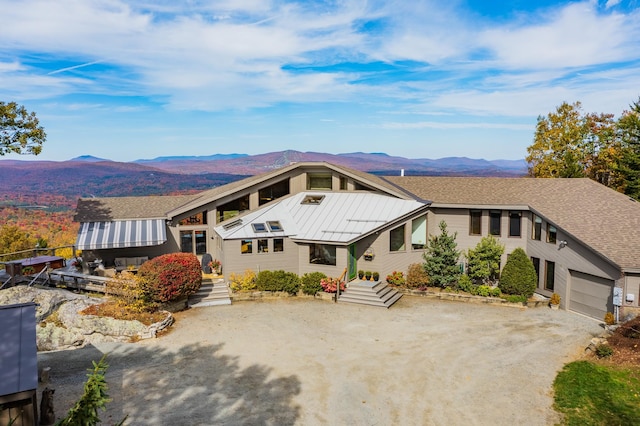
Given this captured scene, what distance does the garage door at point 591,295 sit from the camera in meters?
21.2

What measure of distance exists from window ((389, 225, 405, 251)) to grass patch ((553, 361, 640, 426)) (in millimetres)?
12454

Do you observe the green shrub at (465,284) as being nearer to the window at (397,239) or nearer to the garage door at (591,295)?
the window at (397,239)

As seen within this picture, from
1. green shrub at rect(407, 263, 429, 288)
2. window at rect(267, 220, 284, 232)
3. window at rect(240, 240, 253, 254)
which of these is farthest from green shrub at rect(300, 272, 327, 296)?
green shrub at rect(407, 263, 429, 288)

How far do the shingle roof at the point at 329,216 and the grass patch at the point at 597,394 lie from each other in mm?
13181

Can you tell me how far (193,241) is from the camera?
2880cm

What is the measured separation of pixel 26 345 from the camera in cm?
1038

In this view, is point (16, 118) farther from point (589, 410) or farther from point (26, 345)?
point (589, 410)

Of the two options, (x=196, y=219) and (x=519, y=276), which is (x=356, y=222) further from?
(x=196, y=219)

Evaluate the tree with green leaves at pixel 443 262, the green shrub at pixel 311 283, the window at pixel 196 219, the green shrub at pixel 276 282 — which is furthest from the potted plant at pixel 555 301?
the window at pixel 196 219

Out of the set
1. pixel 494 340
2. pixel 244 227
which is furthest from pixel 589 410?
pixel 244 227

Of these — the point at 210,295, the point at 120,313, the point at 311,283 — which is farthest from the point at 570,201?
the point at 120,313

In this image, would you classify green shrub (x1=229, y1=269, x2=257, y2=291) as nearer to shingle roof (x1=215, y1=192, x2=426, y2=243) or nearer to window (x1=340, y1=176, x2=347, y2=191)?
shingle roof (x1=215, y1=192, x2=426, y2=243)

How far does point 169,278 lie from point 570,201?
23877mm

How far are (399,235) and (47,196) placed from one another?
73.8 meters
